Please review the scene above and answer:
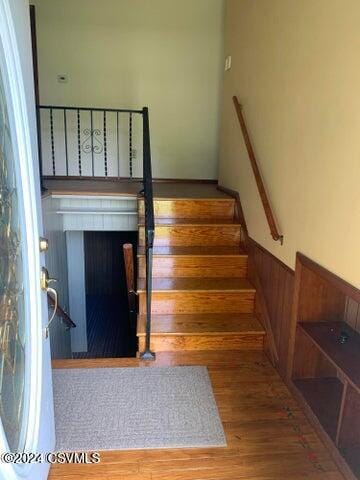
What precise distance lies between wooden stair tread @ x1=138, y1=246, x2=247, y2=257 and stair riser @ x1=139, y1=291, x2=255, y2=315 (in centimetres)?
38

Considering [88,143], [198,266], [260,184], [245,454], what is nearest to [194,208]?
[198,266]

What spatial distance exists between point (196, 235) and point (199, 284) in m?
0.57

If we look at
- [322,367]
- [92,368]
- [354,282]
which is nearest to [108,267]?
[92,368]

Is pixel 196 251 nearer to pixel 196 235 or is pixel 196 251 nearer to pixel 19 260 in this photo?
pixel 196 235

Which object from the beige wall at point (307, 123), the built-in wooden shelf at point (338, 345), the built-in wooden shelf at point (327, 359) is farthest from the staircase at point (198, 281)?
the built-in wooden shelf at point (338, 345)

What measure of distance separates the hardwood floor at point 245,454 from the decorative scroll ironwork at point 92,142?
11.9 ft

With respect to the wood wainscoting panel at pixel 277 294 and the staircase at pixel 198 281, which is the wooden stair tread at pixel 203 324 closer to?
the staircase at pixel 198 281

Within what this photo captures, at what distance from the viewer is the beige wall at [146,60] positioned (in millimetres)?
4512

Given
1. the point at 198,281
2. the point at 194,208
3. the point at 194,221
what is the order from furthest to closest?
the point at 194,208 < the point at 194,221 < the point at 198,281

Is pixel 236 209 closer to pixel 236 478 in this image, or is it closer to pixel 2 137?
pixel 236 478

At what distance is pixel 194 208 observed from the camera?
11.7 ft

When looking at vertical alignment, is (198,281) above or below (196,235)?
below

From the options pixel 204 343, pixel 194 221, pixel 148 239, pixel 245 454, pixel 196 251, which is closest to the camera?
pixel 245 454

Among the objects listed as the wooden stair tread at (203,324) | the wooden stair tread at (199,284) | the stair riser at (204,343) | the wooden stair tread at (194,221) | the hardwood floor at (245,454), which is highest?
the wooden stair tread at (194,221)
